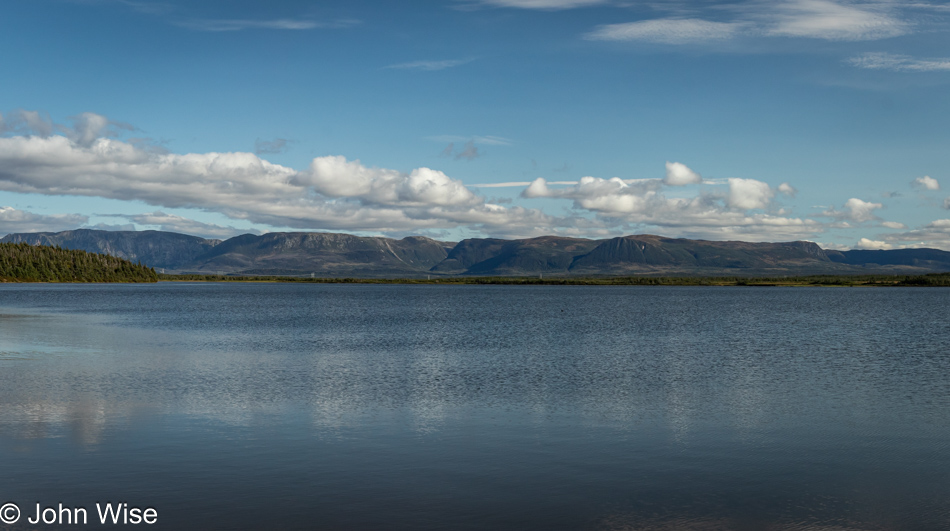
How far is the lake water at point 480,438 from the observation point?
→ 14.7m

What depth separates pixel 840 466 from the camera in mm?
18266

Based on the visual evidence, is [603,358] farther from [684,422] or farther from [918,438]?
[918,438]

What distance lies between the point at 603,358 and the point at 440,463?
26505mm

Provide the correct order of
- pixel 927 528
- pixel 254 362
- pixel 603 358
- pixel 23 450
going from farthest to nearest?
pixel 603 358 < pixel 254 362 < pixel 23 450 < pixel 927 528

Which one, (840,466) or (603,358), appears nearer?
(840,466)

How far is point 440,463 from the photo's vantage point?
59.8 ft

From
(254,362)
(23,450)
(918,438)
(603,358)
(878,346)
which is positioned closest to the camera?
(23,450)

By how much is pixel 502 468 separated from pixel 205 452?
7.82 m

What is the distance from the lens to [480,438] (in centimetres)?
2125

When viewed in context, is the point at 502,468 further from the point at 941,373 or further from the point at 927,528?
the point at 941,373

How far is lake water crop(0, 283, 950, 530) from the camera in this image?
580 inches

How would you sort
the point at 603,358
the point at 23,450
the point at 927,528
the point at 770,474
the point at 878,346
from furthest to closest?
the point at 878,346, the point at 603,358, the point at 23,450, the point at 770,474, the point at 927,528

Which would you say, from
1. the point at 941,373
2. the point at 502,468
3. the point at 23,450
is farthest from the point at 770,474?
the point at 941,373

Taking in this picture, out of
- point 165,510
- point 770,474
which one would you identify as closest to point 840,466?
point 770,474
